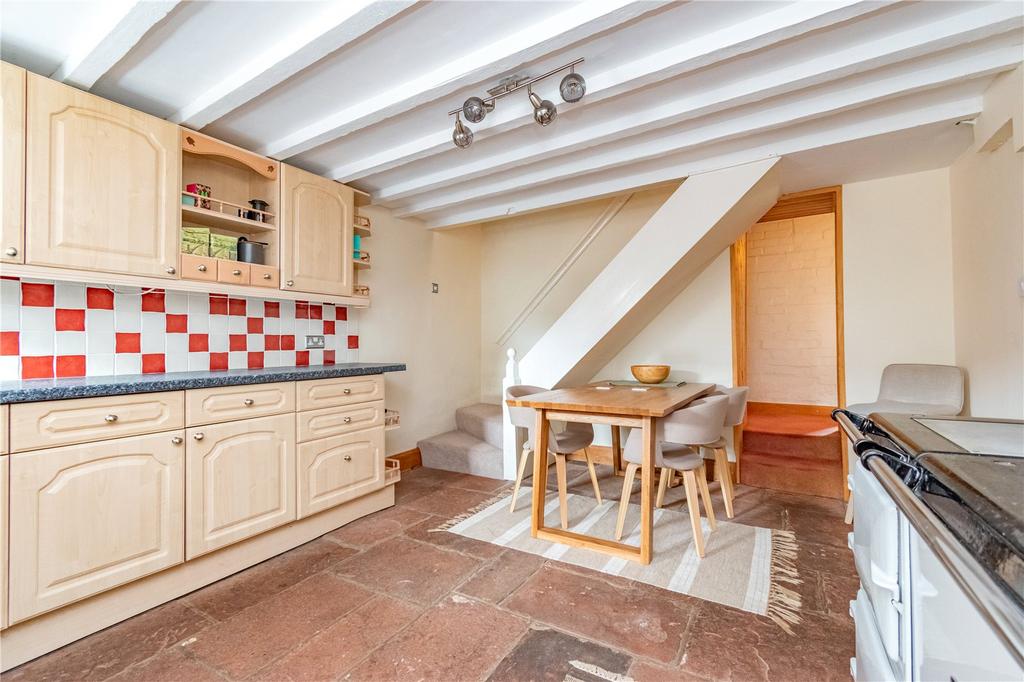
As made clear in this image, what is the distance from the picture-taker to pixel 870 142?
2.41 metres

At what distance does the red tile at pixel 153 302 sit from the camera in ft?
7.43

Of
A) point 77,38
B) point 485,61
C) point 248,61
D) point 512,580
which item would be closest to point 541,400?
point 512,580

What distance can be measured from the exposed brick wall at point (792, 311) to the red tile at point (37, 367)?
5527mm

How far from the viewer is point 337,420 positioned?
257cm

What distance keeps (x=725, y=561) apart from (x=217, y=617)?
2.30 m

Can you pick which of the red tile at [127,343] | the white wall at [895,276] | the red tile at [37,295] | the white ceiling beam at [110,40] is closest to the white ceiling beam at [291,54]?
the white ceiling beam at [110,40]

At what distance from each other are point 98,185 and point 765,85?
118 inches

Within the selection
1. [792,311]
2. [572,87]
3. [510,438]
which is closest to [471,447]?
[510,438]

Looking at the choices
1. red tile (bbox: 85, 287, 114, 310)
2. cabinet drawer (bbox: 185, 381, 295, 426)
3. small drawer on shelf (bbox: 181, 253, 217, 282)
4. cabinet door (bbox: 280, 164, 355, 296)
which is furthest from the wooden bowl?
red tile (bbox: 85, 287, 114, 310)

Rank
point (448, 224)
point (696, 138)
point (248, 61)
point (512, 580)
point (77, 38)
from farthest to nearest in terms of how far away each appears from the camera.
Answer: point (448, 224), point (696, 138), point (512, 580), point (248, 61), point (77, 38)

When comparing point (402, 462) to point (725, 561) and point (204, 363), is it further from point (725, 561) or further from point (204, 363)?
point (725, 561)

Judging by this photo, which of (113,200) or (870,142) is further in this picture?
(870,142)

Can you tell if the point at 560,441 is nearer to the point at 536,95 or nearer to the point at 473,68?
the point at 536,95

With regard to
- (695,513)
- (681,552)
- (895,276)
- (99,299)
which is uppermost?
(895,276)
